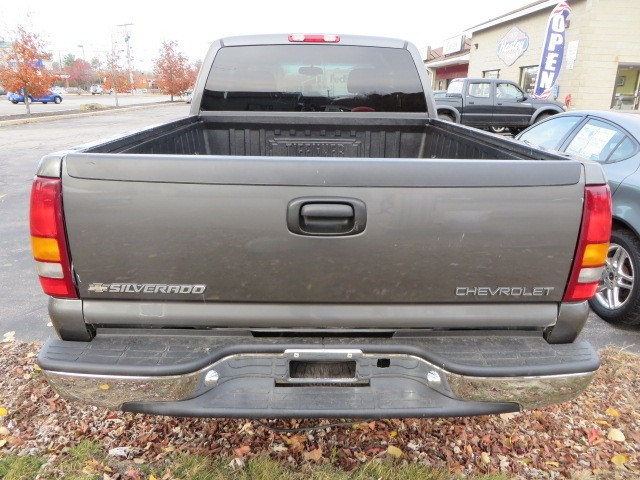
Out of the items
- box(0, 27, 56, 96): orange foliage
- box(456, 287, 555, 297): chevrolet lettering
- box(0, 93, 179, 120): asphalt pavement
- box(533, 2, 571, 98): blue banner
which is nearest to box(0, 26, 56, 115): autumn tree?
box(0, 27, 56, 96): orange foliage

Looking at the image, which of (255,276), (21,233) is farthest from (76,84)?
(255,276)

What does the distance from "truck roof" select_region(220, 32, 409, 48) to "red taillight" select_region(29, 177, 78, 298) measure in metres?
2.39

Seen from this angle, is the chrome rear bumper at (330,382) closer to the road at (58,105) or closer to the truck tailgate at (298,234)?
the truck tailgate at (298,234)

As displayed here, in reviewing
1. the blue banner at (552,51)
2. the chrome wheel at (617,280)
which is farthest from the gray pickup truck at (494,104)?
the chrome wheel at (617,280)

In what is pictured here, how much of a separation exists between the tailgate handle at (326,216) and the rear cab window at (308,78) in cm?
223

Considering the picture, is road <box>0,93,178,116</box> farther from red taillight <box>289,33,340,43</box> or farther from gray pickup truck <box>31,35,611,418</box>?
gray pickup truck <box>31,35,611,418</box>

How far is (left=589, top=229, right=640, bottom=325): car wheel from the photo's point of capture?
3.75m

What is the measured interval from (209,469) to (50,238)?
1410 mm

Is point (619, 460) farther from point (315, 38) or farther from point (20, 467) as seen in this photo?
point (315, 38)

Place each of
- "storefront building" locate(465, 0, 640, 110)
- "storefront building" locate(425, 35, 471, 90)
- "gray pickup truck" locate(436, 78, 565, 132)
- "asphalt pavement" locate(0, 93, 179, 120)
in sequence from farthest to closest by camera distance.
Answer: "storefront building" locate(425, 35, 471, 90) < "asphalt pavement" locate(0, 93, 179, 120) < "storefront building" locate(465, 0, 640, 110) < "gray pickup truck" locate(436, 78, 565, 132)

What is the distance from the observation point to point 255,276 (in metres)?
1.91

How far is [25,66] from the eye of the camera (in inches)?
909

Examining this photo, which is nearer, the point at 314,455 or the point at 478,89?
the point at 314,455

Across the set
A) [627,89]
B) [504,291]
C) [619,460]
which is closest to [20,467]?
[504,291]
